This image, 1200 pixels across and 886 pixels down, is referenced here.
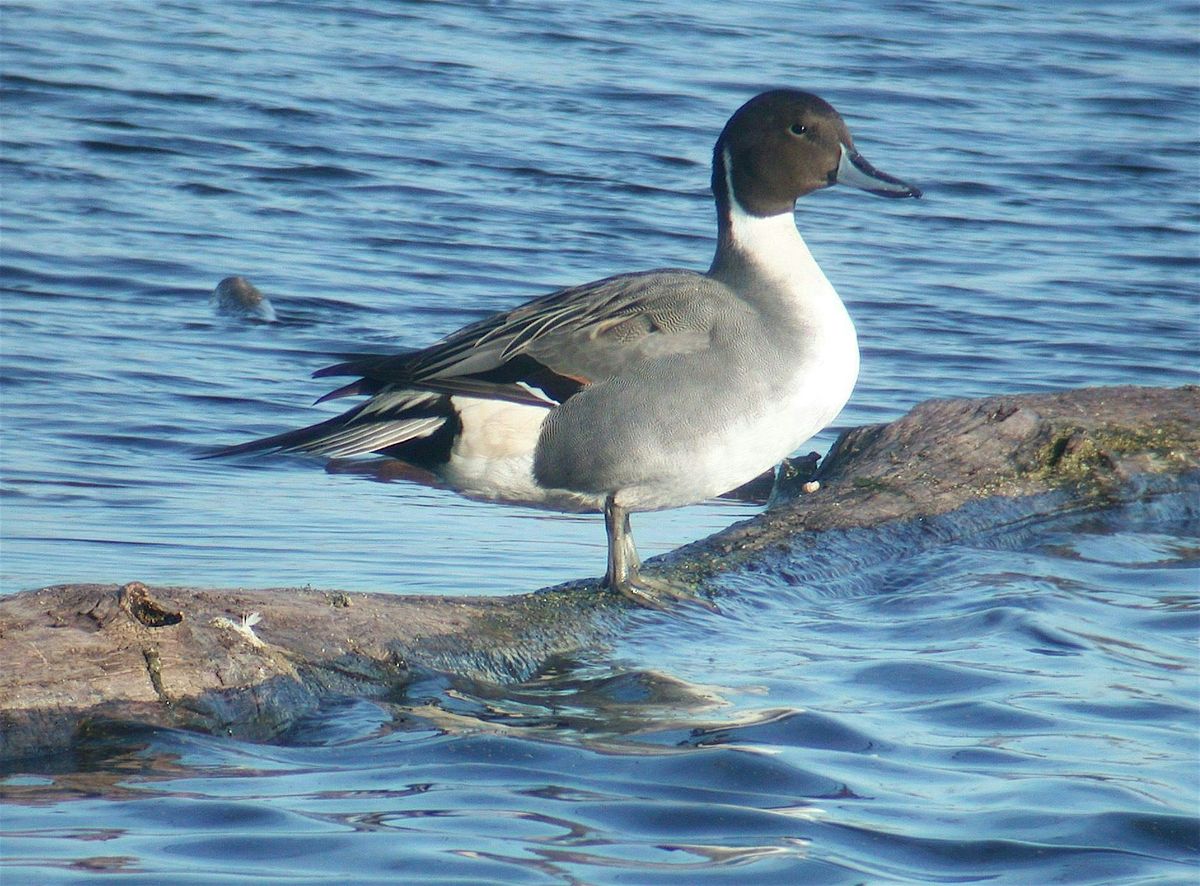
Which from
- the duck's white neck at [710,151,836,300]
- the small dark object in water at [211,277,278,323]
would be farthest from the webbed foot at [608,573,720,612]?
the small dark object in water at [211,277,278,323]

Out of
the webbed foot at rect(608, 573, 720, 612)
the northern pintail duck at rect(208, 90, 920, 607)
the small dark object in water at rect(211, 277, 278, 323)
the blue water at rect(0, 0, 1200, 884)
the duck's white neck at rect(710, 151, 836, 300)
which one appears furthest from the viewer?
the small dark object in water at rect(211, 277, 278, 323)

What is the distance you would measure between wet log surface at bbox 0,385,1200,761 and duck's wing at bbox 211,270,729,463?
20.5 inches

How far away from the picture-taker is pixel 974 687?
407 cm

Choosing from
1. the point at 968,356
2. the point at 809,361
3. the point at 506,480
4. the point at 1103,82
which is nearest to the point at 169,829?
the point at 506,480

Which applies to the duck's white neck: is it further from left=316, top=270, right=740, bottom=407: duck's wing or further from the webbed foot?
the webbed foot

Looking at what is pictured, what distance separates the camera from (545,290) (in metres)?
9.64

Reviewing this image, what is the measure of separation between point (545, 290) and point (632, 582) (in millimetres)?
5371

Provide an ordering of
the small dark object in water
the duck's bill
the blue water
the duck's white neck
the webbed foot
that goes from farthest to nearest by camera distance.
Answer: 1. the small dark object in water
2. the duck's bill
3. the duck's white neck
4. the webbed foot
5. the blue water

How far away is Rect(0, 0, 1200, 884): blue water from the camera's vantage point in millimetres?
3195

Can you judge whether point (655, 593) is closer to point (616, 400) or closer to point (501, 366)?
point (616, 400)

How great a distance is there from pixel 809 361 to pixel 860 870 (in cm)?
179

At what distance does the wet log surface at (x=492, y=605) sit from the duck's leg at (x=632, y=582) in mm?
49

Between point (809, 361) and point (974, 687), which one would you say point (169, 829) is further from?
point (809, 361)

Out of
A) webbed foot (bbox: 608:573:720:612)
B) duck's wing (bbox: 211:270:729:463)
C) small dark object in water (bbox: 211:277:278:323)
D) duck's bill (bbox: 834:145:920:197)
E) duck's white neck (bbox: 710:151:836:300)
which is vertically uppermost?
duck's bill (bbox: 834:145:920:197)
